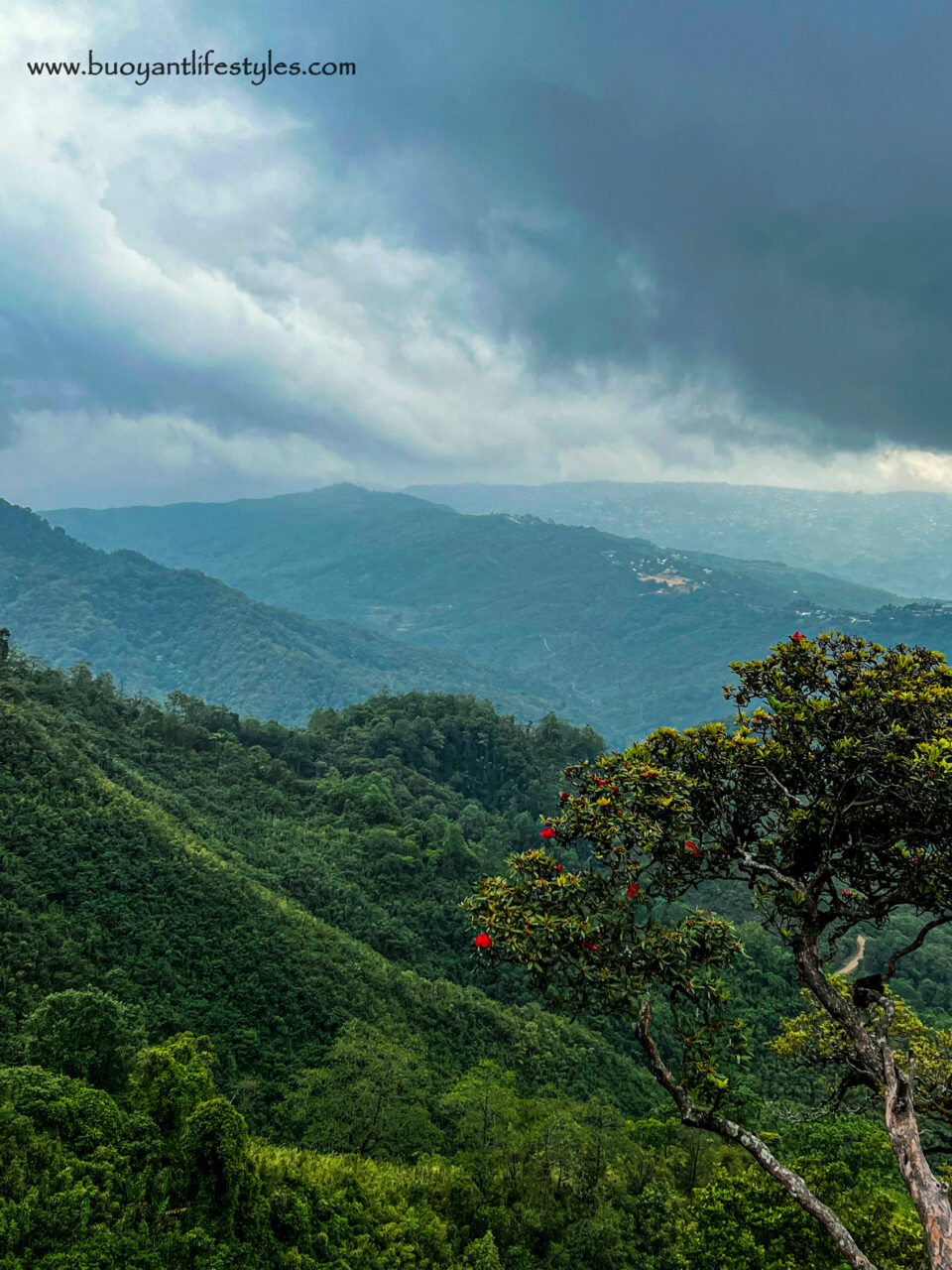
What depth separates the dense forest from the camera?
48.1 ft

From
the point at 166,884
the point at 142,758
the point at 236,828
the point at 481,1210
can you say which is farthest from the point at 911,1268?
the point at 142,758

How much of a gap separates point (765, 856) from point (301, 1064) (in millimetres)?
26374

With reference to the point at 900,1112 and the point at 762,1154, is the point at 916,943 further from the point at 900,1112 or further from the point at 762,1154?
the point at 762,1154

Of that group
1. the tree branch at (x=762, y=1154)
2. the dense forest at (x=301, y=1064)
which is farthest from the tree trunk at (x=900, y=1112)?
the dense forest at (x=301, y=1064)

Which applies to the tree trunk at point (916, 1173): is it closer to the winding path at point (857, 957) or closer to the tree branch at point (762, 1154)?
the tree branch at point (762, 1154)

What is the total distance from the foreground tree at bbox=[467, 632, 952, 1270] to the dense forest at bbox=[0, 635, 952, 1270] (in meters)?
1.92

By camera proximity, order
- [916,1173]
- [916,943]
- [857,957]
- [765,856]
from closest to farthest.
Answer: [916,1173] → [916,943] → [765,856] → [857,957]

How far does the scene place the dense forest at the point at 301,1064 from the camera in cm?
1465

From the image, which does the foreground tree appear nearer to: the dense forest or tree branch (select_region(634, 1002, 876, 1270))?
tree branch (select_region(634, 1002, 876, 1270))

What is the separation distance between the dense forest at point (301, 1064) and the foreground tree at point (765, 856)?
1918 millimetres

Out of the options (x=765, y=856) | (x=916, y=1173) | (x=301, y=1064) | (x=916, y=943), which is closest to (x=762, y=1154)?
(x=916, y=1173)

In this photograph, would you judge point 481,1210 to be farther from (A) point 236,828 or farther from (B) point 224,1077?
(A) point 236,828

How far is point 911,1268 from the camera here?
10.5 m

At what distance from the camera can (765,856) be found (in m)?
11.1
